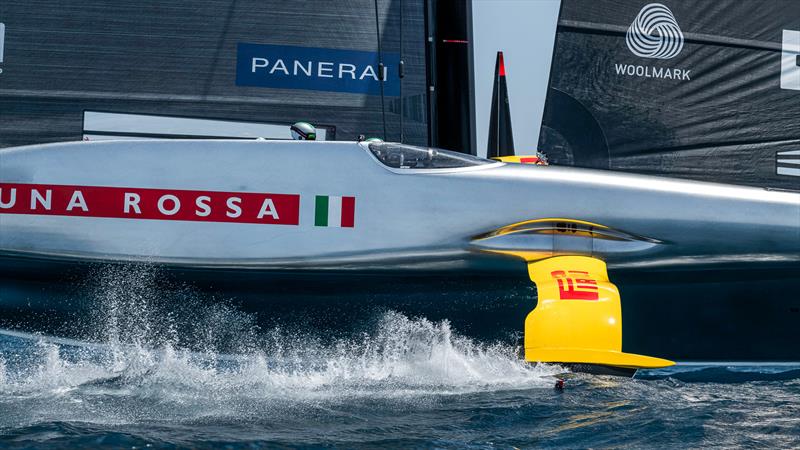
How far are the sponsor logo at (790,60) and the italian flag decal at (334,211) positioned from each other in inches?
111

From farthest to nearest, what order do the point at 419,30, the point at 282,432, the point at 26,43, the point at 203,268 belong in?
the point at 419,30
the point at 26,43
the point at 203,268
the point at 282,432

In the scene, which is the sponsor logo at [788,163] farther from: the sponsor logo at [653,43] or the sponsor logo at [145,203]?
the sponsor logo at [145,203]

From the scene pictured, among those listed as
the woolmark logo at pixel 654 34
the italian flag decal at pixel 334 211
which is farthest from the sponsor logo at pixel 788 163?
the italian flag decal at pixel 334 211

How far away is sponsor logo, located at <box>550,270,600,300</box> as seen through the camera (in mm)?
3064

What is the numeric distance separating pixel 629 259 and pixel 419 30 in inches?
71.6

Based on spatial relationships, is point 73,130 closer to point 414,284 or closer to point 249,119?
point 249,119

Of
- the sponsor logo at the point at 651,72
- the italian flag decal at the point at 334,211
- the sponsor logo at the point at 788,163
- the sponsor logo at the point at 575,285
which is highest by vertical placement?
the sponsor logo at the point at 651,72

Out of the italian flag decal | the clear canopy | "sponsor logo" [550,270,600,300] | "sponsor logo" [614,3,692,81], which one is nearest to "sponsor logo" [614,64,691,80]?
"sponsor logo" [614,3,692,81]

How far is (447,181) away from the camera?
10.6 ft

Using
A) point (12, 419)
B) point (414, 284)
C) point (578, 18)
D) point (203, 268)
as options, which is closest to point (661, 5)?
point (578, 18)

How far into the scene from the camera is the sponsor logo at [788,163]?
15.6 ft

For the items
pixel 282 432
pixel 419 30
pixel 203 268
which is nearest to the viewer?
pixel 282 432

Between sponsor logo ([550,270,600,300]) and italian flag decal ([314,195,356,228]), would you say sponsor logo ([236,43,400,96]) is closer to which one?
italian flag decal ([314,195,356,228])

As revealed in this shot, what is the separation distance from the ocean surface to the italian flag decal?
1.18 feet
